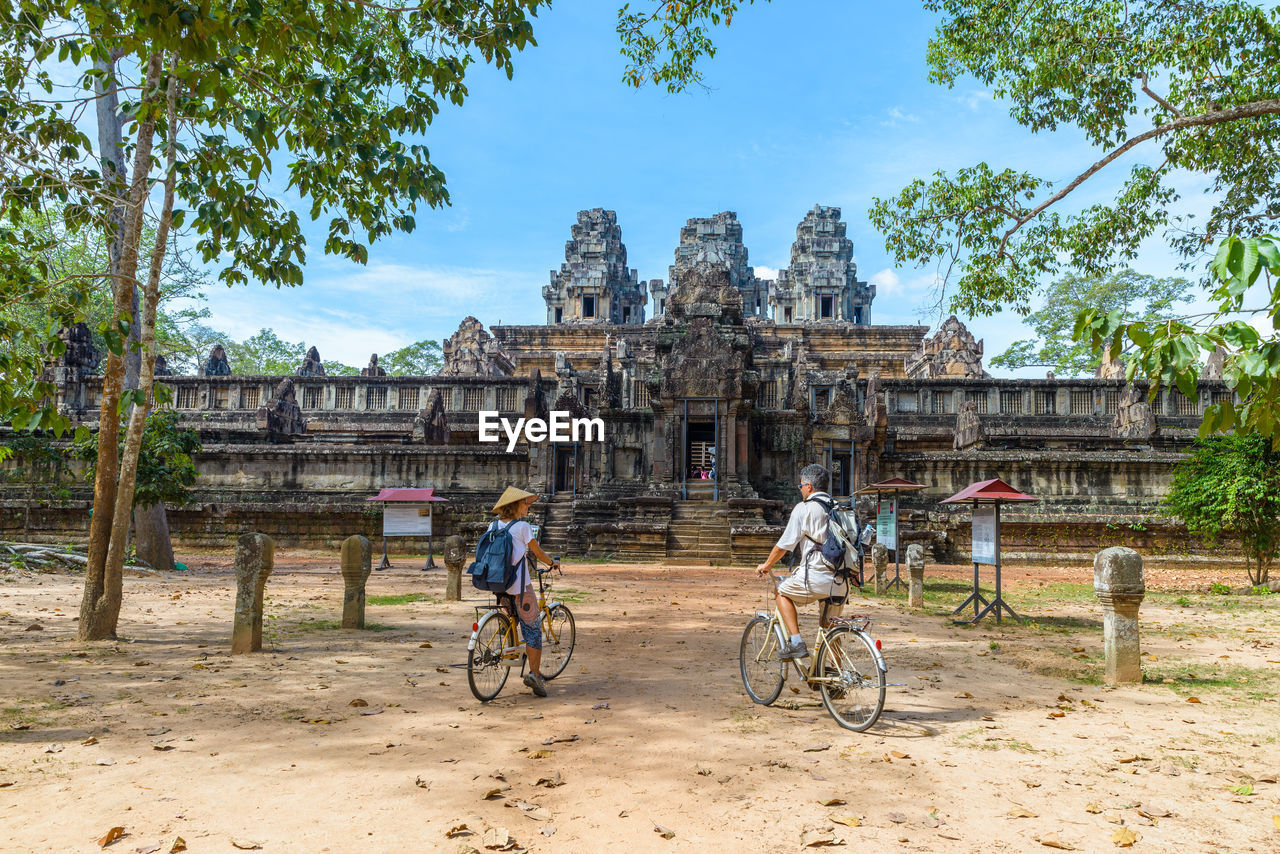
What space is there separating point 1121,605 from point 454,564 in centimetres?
831

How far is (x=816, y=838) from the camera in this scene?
3.45 m

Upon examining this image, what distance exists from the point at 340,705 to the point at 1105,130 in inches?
517

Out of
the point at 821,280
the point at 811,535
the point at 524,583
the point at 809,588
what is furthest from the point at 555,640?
the point at 821,280

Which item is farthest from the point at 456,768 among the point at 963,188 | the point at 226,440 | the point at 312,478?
the point at 226,440

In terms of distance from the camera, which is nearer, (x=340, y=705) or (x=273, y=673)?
(x=340, y=705)

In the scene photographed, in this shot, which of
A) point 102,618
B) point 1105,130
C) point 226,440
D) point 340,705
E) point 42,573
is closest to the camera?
point 340,705

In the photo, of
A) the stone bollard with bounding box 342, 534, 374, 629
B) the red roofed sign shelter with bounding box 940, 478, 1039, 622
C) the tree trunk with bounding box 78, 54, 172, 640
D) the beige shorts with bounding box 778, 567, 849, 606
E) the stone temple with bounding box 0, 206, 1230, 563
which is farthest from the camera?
the stone temple with bounding box 0, 206, 1230, 563

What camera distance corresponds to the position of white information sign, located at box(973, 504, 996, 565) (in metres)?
9.64

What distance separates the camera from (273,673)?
6.64 metres

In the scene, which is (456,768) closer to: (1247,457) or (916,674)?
(916,674)

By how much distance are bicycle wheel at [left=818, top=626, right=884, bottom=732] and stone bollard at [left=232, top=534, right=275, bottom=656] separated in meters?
5.19

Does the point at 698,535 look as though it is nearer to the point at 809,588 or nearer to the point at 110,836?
the point at 809,588

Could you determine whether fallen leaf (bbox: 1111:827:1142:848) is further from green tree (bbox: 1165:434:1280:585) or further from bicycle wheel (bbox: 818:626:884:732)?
green tree (bbox: 1165:434:1280:585)

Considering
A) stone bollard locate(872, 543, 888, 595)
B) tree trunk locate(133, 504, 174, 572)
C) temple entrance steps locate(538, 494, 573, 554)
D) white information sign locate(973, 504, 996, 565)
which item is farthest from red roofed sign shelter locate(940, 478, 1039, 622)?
tree trunk locate(133, 504, 174, 572)
